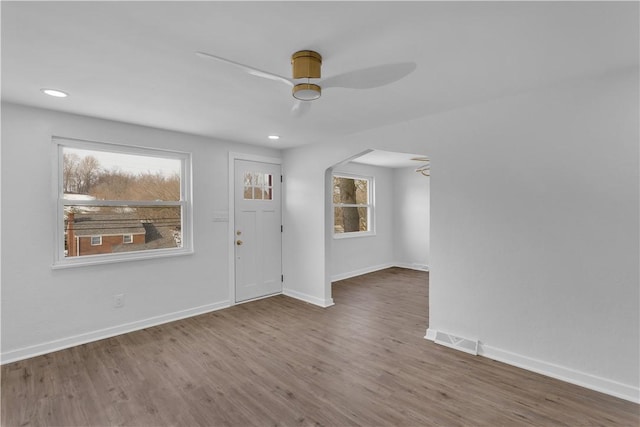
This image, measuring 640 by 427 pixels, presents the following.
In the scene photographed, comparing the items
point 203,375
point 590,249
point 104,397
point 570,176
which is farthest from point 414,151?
point 104,397

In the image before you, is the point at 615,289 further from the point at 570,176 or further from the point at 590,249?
the point at 570,176

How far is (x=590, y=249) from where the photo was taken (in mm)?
2332

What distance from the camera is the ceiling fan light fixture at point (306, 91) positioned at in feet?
5.77

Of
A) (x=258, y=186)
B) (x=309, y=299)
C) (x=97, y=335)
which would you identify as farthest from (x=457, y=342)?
(x=97, y=335)

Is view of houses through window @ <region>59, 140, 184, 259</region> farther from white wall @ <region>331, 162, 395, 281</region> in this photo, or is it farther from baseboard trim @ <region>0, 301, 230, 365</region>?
white wall @ <region>331, 162, 395, 281</region>

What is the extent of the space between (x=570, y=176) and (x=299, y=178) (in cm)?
318

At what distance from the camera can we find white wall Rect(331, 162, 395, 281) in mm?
6047

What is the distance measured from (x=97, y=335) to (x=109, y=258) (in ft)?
2.59

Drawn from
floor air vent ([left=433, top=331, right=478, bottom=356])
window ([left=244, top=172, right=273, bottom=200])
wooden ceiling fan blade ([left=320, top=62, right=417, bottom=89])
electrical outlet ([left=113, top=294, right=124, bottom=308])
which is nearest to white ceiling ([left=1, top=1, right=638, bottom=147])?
wooden ceiling fan blade ([left=320, top=62, right=417, bottom=89])

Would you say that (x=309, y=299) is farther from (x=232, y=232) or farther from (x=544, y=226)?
(x=544, y=226)

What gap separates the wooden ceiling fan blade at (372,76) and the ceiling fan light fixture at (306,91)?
0.33 ft

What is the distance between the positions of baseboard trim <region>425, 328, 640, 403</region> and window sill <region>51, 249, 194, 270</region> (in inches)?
136

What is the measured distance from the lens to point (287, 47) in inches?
71.2

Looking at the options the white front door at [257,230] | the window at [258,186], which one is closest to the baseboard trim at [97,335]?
the white front door at [257,230]
